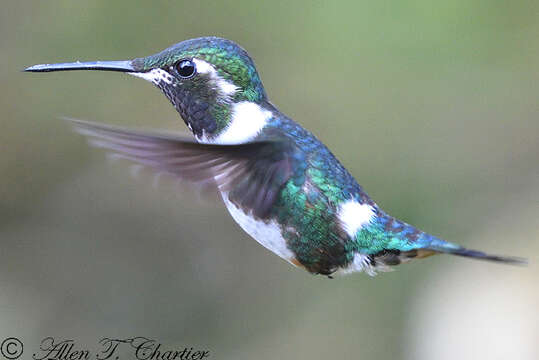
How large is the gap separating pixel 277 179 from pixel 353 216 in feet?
1.11

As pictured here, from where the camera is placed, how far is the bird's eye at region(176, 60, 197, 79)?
232 centimetres

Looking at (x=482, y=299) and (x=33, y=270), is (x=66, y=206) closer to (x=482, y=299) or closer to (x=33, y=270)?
(x=33, y=270)

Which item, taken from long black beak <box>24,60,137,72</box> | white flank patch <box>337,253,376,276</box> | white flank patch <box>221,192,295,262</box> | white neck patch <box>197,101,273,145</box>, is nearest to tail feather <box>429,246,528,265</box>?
white flank patch <box>337,253,376,276</box>

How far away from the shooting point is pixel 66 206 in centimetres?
558

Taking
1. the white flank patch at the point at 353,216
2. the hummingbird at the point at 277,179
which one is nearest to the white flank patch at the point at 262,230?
the hummingbird at the point at 277,179

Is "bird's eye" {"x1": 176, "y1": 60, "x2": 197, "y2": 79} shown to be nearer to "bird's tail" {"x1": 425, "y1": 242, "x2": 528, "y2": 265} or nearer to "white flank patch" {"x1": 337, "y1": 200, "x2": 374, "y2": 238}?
"white flank patch" {"x1": 337, "y1": 200, "x2": 374, "y2": 238}

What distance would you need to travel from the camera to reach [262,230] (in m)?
2.20

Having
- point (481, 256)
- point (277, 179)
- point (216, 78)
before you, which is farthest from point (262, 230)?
point (481, 256)

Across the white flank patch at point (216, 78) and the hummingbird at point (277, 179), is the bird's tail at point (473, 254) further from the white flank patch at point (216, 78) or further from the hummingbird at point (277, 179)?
the white flank patch at point (216, 78)

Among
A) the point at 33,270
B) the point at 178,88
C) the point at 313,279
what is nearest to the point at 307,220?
the point at 178,88

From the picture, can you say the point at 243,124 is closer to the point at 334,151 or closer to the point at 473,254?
the point at 473,254

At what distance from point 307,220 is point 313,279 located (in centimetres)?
341

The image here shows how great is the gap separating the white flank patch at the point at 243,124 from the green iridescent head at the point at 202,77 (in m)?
0.01

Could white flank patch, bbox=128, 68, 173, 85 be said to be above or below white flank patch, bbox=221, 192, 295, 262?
above
